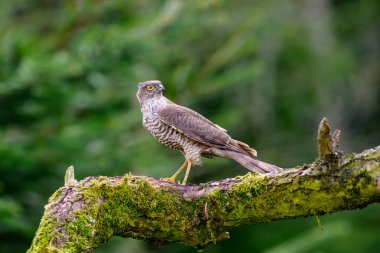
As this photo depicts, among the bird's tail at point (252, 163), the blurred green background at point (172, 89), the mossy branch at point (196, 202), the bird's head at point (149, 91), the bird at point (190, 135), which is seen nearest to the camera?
the mossy branch at point (196, 202)

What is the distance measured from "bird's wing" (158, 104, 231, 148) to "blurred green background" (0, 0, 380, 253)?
2404mm

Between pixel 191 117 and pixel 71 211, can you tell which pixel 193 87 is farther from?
pixel 71 211

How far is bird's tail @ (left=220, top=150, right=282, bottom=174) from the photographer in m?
4.74

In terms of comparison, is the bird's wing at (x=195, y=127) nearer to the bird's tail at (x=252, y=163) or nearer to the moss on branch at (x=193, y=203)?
the bird's tail at (x=252, y=163)

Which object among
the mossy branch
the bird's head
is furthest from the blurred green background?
the mossy branch

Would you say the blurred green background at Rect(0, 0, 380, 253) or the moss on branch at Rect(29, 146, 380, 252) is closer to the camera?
the moss on branch at Rect(29, 146, 380, 252)

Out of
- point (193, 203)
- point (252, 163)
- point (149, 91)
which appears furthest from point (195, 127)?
point (193, 203)

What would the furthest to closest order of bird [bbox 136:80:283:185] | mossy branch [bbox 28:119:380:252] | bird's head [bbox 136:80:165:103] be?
bird's head [bbox 136:80:165:103]
bird [bbox 136:80:283:185]
mossy branch [bbox 28:119:380:252]

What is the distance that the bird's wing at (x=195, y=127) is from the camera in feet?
17.4

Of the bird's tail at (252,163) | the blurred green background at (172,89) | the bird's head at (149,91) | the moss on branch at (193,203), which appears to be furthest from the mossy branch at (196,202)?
the blurred green background at (172,89)

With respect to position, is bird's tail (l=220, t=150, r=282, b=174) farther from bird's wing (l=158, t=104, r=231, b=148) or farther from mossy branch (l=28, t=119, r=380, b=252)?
mossy branch (l=28, t=119, r=380, b=252)

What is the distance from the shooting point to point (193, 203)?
14.8 ft

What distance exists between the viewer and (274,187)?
13.7 feet

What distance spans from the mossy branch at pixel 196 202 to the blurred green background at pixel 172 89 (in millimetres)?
2941
